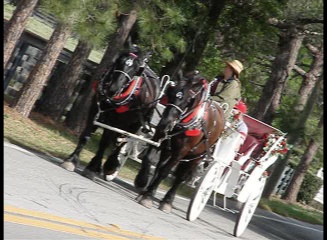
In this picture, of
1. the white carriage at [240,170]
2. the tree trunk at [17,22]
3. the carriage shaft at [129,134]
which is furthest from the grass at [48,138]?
the white carriage at [240,170]

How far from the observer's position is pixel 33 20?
133 ft

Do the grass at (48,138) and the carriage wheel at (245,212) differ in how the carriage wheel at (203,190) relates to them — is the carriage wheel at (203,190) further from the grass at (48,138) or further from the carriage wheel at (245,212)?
the grass at (48,138)

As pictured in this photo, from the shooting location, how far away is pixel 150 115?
14070 millimetres

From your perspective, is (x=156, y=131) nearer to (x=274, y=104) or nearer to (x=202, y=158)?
(x=202, y=158)

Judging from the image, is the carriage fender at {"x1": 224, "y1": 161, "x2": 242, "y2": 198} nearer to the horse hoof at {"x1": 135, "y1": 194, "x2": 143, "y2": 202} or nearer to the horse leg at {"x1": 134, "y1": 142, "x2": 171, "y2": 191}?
the horse leg at {"x1": 134, "y1": 142, "x2": 171, "y2": 191}

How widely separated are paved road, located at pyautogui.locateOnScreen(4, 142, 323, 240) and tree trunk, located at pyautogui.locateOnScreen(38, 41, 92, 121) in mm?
8543

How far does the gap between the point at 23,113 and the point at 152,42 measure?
3.85 meters

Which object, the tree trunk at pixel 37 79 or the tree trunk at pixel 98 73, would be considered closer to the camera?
the tree trunk at pixel 37 79

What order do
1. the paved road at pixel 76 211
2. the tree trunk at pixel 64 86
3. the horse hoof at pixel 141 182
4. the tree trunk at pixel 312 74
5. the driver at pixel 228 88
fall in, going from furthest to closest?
the tree trunk at pixel 312 74 → the tree trunk at pixel 64 86 → the horse hoof at pixel 141 182 → the driver at pixel 228 88 → the paved road at pixel 76 211

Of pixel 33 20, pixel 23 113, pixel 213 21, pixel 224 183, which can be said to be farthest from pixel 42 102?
pixel 33 20

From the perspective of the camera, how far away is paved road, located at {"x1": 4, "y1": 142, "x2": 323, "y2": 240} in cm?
897

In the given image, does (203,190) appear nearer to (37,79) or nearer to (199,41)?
(37,79)

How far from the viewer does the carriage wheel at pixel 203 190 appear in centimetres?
1395

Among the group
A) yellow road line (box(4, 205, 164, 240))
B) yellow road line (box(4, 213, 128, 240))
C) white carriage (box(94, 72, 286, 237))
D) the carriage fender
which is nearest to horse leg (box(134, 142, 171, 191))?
white carriage (box(94, 72, 286, 237))
